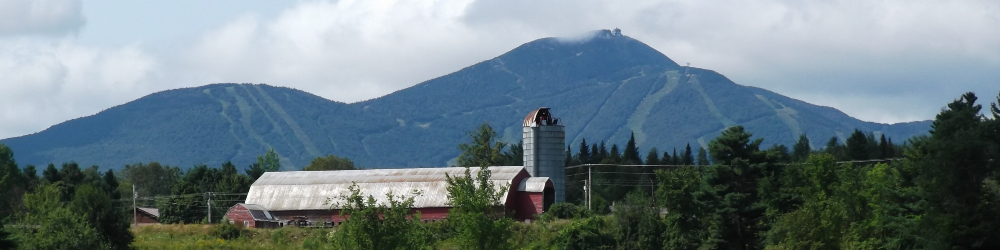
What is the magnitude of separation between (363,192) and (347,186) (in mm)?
1973

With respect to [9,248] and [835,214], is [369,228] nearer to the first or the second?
[9,248]

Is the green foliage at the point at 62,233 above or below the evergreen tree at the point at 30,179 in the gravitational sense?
below

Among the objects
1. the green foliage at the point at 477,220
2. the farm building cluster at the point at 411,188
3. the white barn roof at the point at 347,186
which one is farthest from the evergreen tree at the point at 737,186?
the white barn roof at the point at 347,186

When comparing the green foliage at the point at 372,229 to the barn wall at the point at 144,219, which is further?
the barn wall at the point at 144,219

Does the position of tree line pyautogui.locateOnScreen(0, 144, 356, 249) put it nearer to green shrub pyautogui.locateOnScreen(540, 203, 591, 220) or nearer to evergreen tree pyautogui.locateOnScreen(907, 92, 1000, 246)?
green shrub pyautogui.locateOnScreen(540, 203, 591, 220)

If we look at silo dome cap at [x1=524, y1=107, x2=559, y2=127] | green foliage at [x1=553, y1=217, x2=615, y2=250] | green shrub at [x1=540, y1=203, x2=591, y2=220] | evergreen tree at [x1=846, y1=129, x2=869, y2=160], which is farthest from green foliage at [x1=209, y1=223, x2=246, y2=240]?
evergreen tree at [x1=846, y1=129, x2=869, y2=160]

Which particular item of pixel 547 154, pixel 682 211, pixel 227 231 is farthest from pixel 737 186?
pixel 227 231

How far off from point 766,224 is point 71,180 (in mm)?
63037

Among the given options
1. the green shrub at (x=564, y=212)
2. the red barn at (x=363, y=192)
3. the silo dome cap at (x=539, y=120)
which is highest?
the silo dome cap at (x=539, y=120)

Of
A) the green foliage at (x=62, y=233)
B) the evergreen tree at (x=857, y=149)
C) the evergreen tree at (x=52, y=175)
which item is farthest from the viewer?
the evergreen tree at (x=857, y=149)

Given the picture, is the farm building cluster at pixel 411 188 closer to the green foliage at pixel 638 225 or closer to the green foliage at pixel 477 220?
the green foliage at pixel 638 225

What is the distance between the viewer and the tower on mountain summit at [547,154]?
81.5 m

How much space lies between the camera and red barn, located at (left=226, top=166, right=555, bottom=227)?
75250 millimetres

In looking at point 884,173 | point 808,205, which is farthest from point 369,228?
point 884,173
